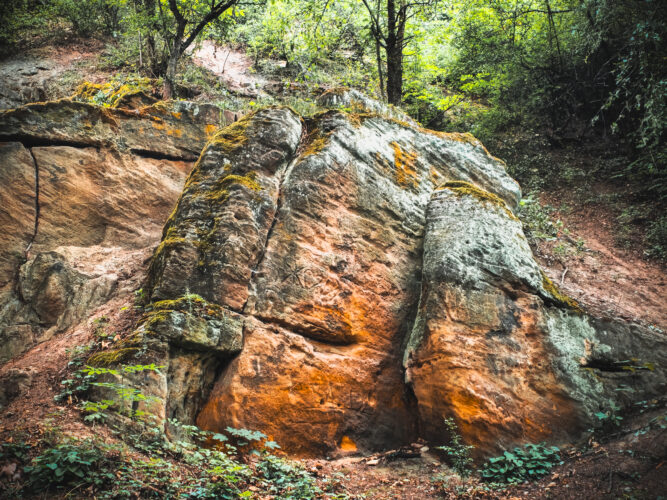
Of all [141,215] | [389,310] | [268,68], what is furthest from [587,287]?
[268,68]

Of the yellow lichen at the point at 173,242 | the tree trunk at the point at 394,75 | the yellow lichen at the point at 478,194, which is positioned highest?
the tree trunk at the point at 394,75

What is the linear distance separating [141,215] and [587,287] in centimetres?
926

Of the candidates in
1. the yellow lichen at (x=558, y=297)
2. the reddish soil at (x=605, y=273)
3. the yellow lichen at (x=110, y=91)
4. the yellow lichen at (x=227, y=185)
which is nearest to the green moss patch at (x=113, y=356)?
the yellow lichen at (x=227, y=185)

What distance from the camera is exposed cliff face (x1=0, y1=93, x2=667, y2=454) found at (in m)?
4.81

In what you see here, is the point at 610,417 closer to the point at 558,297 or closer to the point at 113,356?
the point at 558,297

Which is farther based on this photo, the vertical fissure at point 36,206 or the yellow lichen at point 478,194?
the yellow lichen at point 478,194

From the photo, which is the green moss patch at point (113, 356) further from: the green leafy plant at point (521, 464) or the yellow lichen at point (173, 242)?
the green leafy plant at point (521, 464)

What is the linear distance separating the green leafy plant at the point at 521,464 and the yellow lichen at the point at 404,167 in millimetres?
4729

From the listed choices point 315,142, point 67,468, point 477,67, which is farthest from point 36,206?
point 477,67

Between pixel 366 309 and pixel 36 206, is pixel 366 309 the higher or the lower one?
the lower one

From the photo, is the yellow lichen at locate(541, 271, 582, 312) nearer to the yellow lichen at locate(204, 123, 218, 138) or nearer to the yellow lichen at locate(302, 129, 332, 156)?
the yellow lichen at locate(302, 129, 332, 156)

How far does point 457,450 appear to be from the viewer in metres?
4.72

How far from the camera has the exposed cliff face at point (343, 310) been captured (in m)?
4.81

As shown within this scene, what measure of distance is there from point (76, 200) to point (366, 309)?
18.5 feet
